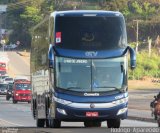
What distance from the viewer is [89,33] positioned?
89.7 feet

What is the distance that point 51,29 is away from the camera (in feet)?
90.8

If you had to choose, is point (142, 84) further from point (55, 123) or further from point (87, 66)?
point (87, 66)

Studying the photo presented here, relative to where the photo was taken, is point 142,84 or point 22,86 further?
point 142,84

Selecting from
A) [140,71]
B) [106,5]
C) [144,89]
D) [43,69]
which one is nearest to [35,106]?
[43,69]

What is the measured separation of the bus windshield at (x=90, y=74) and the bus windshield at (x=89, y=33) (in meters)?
0.52

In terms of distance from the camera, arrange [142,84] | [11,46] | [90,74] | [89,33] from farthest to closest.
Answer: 1. [11,46]
2. [142,84]
3. [89,33]
4. [90,74]

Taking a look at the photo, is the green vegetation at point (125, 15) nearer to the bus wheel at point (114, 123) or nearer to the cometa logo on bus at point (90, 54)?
the bus wheel at point (114, 123)

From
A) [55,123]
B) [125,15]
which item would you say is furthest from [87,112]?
[125,15]

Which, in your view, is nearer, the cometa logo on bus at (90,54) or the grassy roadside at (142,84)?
the cometa logo on bus at (90,54)

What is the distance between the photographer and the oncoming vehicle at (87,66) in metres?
26.8

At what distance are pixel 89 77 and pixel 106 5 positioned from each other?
118 metres

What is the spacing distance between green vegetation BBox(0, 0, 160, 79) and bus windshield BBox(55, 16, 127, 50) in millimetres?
69369

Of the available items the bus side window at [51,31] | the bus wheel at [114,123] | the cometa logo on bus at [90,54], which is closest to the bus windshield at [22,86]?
the bus wheel at [114,123]

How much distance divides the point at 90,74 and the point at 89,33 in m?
1.39
